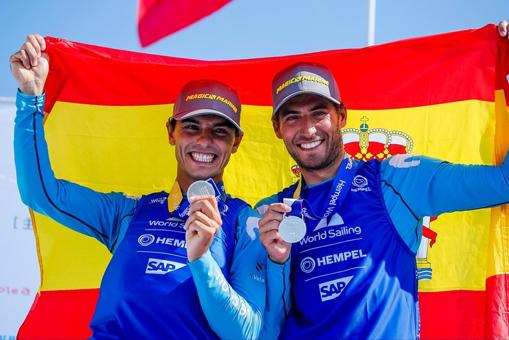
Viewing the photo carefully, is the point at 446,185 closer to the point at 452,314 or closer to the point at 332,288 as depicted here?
the point at 332,288

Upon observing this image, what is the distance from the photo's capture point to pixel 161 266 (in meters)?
2.93

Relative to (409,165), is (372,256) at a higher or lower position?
lower

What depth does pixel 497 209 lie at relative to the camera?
11.2 feet

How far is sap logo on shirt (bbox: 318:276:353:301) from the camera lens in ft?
9.21

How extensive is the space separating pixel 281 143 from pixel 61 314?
199 cm

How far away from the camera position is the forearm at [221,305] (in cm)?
254

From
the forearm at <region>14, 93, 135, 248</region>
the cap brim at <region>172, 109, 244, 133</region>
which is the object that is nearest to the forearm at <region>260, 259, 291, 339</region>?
the cap brim at <region>172, 109, 244, 133</region>

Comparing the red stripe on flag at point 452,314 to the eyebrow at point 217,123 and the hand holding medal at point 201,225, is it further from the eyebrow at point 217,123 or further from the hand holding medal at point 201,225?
the hand holding medal at point 201,225

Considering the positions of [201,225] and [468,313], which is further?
[468,313]

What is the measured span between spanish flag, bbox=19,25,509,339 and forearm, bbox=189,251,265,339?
1.59m

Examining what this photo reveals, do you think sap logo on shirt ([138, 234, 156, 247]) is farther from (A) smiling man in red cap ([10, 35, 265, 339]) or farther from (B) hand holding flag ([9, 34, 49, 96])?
(B) hand holding flag ([9, 34, 49, 96])

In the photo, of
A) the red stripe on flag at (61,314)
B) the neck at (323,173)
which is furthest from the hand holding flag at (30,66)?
the neck at (323,173)

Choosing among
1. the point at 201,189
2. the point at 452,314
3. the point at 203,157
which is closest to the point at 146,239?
the point at 201,189

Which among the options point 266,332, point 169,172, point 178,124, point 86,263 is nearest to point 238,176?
point 169,172
